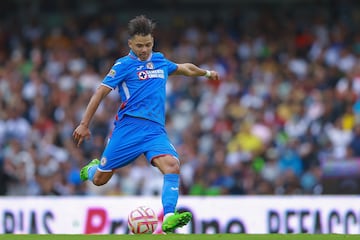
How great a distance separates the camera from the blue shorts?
36.4ft

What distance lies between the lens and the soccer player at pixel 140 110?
428 inches

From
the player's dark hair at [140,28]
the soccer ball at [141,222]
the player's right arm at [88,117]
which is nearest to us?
the player's right arm at [88,117]

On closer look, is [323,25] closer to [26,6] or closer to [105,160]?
[26,6]

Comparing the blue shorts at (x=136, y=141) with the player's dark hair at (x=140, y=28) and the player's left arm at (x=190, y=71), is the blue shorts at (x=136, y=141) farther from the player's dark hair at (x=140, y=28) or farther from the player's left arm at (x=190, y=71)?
the player's dark hair at (x=140, y=28)

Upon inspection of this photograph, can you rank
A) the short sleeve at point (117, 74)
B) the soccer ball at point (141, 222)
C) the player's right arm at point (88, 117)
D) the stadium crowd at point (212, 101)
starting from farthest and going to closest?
the stadium crowd at point (212, 101) → the soccer ball at point (141, 222) → the short sleeve at point (117, 74) → the player's right arm at point (88, 117)

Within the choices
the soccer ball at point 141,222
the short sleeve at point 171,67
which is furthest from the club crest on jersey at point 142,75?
the soccer ball at point 141,222

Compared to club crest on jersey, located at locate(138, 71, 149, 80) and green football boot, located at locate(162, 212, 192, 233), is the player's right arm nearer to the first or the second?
club crest on jersey, located at locate(138, 71, 149, 80)

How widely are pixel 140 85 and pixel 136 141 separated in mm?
568

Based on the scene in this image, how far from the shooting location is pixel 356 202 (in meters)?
15.2

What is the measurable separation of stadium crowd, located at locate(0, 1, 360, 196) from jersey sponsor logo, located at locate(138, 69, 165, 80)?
19.3 ft

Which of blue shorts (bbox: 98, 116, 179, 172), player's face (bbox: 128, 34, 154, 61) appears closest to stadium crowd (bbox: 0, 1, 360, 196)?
blue shorts (bbox: 98, 116, 179, 172)

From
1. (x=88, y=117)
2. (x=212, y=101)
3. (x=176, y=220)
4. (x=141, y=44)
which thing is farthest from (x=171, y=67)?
(x=212, y=101)

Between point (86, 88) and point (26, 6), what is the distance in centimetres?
416

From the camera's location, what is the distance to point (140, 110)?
36.5 feet
